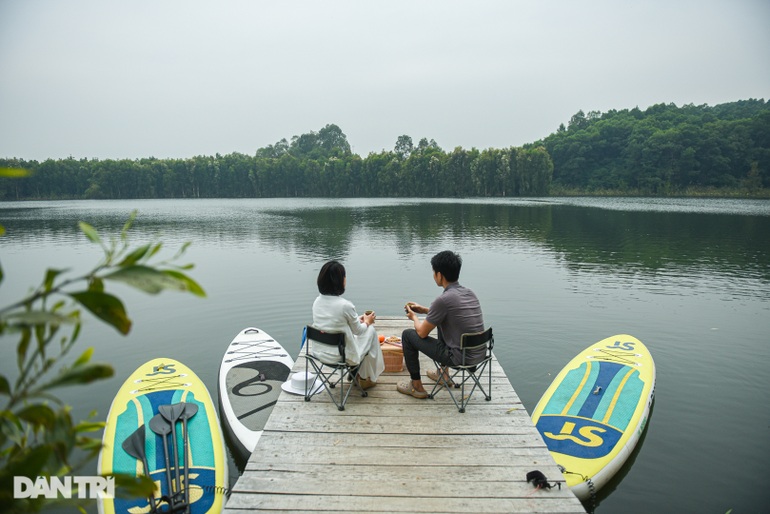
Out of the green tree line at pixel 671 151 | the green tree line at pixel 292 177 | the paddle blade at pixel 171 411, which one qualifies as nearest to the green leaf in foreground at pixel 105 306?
the paddle blade at pixel 171 411

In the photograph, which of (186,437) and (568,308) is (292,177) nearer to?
(568,308)

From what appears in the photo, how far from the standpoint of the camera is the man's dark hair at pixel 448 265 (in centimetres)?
549

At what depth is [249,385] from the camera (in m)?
7.62

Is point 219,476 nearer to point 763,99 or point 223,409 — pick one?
point 223,409

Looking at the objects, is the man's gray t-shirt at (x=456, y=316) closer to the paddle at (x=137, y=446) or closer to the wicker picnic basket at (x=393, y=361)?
the wicker picnic basket at (x=393, y=361)

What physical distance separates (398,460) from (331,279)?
209 cm

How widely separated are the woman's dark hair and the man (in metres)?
1.05

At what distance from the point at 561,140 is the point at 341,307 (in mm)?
116234

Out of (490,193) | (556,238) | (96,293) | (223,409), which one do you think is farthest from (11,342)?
(490,193)

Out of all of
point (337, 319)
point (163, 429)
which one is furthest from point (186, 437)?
point (337, 319)

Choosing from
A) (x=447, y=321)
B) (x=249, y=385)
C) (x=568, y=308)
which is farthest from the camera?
(x=568, y=308)

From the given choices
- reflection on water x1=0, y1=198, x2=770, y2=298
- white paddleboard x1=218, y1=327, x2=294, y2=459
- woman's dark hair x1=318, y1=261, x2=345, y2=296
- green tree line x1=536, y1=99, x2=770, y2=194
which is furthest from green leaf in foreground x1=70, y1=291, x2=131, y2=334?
green tree line x1=536, y1=99, x2=770, y2=194

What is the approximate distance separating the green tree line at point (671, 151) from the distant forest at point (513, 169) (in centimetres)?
19

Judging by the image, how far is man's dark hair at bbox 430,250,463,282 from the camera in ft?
18.0
